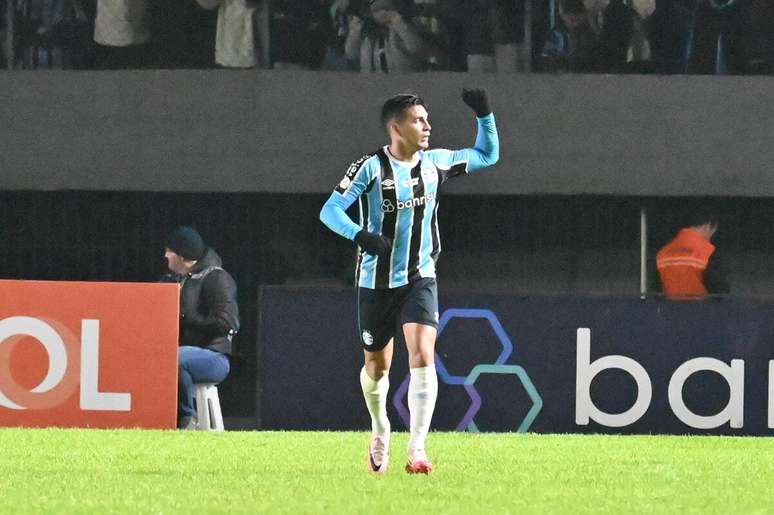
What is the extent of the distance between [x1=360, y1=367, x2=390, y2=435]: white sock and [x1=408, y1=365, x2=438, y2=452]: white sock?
223mm

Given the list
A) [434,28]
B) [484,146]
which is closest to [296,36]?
[434,28]

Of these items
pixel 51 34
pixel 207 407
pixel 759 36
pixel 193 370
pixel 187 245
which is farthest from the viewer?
pixel 51 34

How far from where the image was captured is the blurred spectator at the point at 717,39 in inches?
672

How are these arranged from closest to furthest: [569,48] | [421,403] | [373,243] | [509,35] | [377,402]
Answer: [373,243]
[421,403]
[377,402]
[509,35]
[569,48]

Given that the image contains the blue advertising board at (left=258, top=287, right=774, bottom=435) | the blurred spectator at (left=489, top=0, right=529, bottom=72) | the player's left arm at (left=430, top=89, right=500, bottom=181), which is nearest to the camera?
the player's left arm at (left=430, top=89, right=500, bottom=181)

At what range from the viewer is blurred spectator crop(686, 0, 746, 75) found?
1708cm

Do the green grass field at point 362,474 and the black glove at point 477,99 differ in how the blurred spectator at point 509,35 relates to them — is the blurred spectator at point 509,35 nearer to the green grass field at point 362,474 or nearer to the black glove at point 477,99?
the green grass field at point 362,474

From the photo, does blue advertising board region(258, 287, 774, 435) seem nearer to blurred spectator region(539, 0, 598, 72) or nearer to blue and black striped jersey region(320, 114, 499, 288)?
blue and black striped jersey region(320, 114, 499, 288)

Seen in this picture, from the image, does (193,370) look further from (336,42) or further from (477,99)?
(477,99)

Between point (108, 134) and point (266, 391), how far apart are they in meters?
4.66

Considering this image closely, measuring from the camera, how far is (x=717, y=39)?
681 inches

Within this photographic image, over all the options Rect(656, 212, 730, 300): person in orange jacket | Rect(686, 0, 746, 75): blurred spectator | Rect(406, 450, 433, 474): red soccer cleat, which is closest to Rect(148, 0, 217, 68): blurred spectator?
Rect(686, 0, 746, 75): blurred spectator

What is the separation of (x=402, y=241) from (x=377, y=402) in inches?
34.8

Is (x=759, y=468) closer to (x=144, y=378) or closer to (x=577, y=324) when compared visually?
(x=577, y=324)
